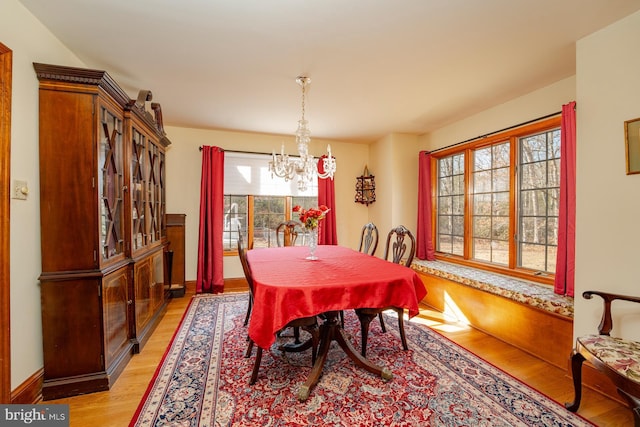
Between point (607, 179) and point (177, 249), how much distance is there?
453 cm

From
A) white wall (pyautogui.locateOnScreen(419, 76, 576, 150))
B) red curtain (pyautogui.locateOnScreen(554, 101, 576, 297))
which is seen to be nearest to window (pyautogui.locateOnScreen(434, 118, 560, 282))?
white wall (pyautogui.locateOnScreen(419, 76, 576, 150))

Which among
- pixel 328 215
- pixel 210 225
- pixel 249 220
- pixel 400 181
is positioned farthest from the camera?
pixel 328 215

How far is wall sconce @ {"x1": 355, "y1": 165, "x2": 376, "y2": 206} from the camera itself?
4.79 m

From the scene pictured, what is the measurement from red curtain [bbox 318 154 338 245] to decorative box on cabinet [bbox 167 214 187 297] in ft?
6.84

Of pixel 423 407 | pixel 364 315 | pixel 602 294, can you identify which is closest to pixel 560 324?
pixel 602 294

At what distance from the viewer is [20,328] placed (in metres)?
1.64

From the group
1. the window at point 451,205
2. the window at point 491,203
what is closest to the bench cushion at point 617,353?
the window at point 491,203

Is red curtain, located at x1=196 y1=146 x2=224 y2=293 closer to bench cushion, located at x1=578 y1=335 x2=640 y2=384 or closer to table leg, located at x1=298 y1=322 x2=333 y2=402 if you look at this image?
table leg, located at x1=298 y1=322 x2=333 y2=402

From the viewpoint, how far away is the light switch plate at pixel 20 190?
1.59m

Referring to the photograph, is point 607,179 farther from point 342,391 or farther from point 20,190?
point 20,190

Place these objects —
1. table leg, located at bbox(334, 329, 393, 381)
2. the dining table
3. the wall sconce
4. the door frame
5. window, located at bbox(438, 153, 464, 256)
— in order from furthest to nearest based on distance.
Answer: the wall sconce
window, located at bbox(438, 153, 464, 256)
table leg, located at bbox(334, 329, 393, 381)
the dining table
the door frame

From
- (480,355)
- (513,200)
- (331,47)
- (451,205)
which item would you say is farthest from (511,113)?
(480,355)

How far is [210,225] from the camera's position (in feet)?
13.2

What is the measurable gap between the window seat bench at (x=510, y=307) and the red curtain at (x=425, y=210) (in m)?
0.53
